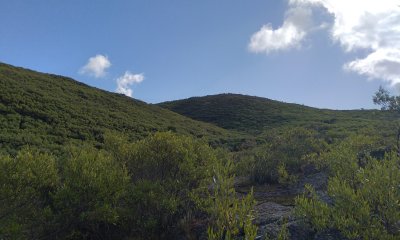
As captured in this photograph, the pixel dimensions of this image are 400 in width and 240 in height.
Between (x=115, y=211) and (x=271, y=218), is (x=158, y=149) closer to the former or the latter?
(x=115, y=211)

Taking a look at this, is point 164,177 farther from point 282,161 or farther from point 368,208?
point 282,161

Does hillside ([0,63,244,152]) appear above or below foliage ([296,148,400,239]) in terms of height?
above

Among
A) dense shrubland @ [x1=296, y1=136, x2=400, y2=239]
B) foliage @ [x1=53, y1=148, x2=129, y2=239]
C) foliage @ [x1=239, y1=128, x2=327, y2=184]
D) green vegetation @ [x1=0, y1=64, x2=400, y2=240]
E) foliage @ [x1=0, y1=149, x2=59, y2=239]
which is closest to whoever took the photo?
dense shrubland @ [x1=296, y1=136, x2=400, y2=239]

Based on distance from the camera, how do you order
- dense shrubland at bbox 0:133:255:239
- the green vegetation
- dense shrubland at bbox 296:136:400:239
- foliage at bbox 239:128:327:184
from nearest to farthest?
dense shrubland at bbox 296:136:400:239
the green vegetation
dense shrubland at bbox 0:133:255:239
foliage at bbox 239:128:327:184

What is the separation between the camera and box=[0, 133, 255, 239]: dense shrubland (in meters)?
9.79

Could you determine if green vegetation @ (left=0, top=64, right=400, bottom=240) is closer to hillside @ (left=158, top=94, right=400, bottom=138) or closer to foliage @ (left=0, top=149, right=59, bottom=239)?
foliage @ (left=0, top=149, right=59, bottom=239)

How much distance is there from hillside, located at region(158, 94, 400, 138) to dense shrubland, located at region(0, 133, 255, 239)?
49.2 m

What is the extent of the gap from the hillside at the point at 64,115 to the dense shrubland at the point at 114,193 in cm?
1766

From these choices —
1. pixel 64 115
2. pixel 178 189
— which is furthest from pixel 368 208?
pixel 64 115

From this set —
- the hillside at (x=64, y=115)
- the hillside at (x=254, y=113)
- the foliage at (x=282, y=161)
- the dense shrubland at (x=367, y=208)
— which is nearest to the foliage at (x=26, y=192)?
the dense shrubland at (x=367, y=208)

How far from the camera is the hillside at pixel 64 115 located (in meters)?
34.2

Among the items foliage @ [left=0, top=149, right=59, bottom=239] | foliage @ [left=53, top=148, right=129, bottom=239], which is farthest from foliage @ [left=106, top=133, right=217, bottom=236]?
foliage @ [left=0, top=149, right=59, bottom=239]

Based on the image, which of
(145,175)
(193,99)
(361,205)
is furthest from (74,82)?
(361,205)

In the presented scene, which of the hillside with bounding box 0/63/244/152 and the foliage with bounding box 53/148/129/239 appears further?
the hillside with bounding box 0/63/244/152
